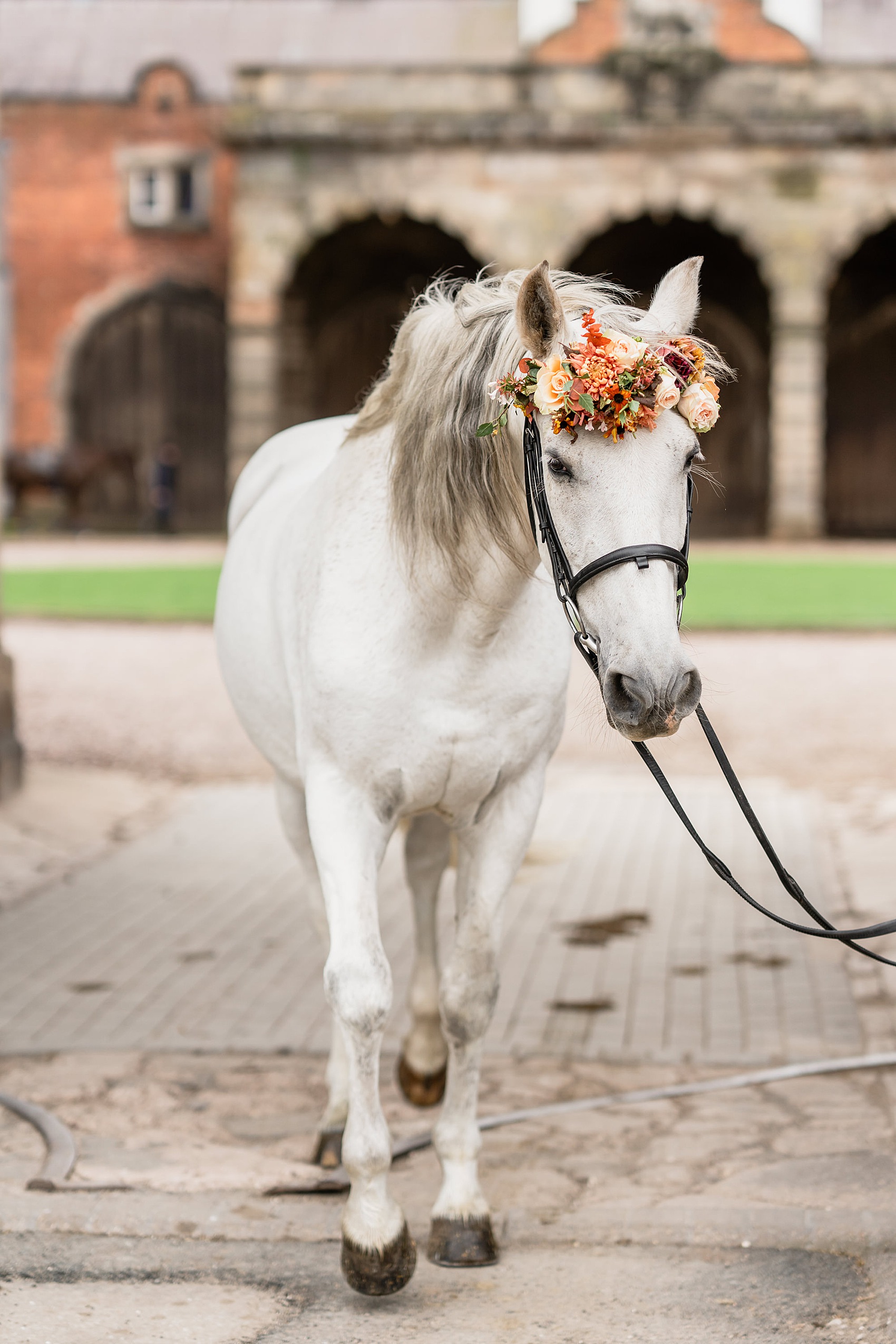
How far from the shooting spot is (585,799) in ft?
28.0

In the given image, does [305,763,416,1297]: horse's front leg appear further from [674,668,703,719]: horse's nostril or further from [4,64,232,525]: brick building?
[4,64,232,525]: brick building

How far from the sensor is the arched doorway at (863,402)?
97.7 feet

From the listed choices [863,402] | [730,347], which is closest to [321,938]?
[730,347]

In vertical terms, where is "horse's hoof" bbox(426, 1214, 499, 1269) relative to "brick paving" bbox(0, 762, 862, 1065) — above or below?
above

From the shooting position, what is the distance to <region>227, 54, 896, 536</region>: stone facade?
24125 mm

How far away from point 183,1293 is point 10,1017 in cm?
200

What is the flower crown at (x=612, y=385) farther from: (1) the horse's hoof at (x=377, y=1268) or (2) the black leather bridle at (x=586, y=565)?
(1) the horse's hoof at (x=377, y=1268)

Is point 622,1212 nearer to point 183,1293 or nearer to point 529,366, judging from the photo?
point 183,1293

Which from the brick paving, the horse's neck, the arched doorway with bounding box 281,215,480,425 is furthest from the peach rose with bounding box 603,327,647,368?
the arched doorway with bounding box 281,215,480,425

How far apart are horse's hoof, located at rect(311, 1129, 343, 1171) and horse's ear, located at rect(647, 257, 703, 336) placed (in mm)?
2074

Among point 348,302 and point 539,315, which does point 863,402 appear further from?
point 539,315

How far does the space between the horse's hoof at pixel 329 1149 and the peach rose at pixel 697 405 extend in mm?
1997

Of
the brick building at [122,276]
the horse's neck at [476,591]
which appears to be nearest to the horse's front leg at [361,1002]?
the horse's neck at [476,591]

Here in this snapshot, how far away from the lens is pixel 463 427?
9.92ft
